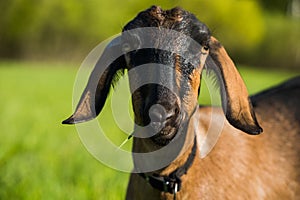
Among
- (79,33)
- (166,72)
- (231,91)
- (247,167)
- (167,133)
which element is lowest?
(79,33)

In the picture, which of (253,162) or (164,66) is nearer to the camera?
(164,66)

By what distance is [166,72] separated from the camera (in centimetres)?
354

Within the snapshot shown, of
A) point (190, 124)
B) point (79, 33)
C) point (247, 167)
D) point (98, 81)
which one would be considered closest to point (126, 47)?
point (98, 81)

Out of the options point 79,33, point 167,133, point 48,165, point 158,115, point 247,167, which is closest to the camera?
point 158,115

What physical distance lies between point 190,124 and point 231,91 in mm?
334

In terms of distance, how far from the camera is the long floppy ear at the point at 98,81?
3912 millimetres

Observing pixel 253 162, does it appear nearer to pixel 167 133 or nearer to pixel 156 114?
pixel 167 133

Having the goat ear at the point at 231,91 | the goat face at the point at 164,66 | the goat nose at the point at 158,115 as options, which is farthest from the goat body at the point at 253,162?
the goat nose at the point at 158,115

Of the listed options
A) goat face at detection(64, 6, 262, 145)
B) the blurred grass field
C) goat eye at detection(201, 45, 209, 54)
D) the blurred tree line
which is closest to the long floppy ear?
goat face at detection(64, 6, 262, 145)

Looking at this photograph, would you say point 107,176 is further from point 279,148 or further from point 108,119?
point 108,119

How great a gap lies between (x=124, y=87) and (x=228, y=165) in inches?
32.5

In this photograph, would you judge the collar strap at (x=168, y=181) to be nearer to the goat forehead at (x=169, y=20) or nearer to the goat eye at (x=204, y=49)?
the goat eye at (x=204, y=49)

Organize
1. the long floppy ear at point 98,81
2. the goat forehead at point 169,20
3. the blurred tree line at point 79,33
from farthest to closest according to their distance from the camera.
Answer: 1. the blurred tree line at point 79,33
2. the long floppy ear at point 98,81
3. the goat forehead at point 169,20

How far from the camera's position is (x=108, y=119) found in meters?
12.0
